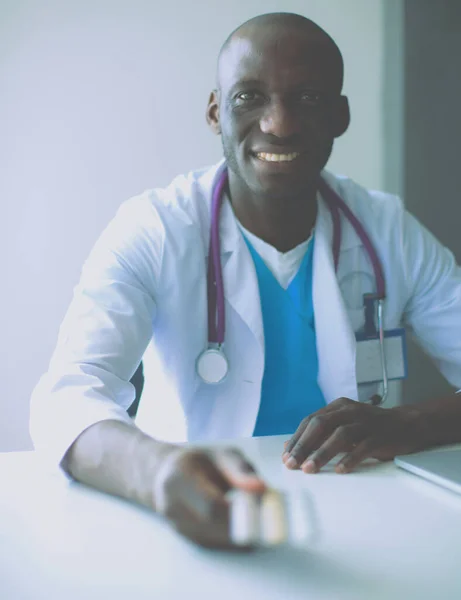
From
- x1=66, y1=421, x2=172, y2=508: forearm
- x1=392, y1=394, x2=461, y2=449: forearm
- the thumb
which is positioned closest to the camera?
the thumb

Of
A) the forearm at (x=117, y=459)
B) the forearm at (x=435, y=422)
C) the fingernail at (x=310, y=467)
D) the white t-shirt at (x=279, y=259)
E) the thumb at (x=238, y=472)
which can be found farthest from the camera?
the white t-shirt at (x=279, y=259)

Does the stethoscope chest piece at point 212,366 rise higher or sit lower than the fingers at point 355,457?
higher

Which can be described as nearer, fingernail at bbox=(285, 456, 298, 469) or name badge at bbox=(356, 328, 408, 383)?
fingernail at bbox=(285, 456, 298, 469)

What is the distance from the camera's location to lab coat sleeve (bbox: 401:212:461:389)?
1264 mm

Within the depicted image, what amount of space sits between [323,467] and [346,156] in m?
1.41

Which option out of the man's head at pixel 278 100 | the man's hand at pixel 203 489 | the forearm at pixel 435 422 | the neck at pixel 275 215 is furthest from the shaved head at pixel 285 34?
the man's hand at pixel 203 489

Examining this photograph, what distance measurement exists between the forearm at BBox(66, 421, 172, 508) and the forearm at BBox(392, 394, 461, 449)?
0.38 meters

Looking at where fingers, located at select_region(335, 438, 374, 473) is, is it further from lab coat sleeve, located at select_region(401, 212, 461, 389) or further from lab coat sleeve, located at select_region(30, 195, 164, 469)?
lab coat sleeve, located at select_region(401, 212, 461, 389)

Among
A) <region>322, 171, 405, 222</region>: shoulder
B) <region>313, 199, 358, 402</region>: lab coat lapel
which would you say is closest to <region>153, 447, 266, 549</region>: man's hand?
<region>313, 199, 358, 402</region>: lab coat lapel

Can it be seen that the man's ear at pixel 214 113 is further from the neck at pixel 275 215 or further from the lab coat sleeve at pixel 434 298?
the lab coat sleeve at pixel 434 298

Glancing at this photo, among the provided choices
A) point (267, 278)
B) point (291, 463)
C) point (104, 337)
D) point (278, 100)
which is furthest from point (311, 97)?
point (291, 463)

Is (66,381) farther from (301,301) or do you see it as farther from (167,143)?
(167,143)

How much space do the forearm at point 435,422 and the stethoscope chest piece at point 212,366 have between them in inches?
11.3

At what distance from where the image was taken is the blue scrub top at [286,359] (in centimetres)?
118
